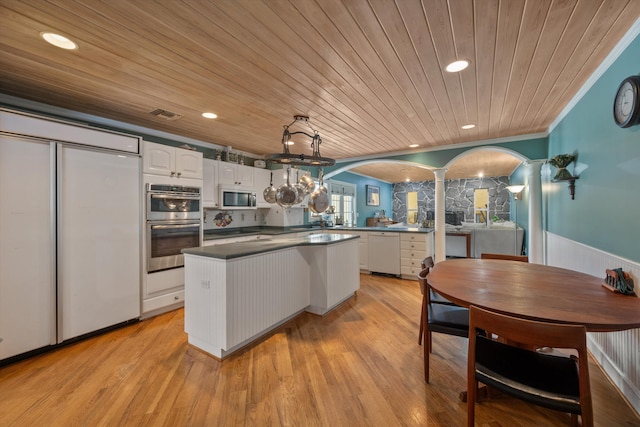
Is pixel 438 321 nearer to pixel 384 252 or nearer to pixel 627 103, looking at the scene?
pixel 627 103

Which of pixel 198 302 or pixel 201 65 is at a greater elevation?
pixel 201 65

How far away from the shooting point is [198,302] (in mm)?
2303

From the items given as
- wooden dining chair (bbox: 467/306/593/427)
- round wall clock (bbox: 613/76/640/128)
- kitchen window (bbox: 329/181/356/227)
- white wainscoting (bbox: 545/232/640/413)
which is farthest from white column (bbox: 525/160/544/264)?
kitchen window (bbox: 329/181/356/227)

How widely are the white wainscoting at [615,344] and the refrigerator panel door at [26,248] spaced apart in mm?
4344

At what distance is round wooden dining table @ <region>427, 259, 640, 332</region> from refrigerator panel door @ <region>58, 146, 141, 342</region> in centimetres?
300

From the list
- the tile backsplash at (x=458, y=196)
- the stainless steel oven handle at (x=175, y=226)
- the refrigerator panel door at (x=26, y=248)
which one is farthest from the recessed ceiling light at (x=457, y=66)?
the tile backsplash at (x=458, y=196)

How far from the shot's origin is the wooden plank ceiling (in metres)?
1.42

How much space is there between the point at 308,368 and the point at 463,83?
273 centimetres

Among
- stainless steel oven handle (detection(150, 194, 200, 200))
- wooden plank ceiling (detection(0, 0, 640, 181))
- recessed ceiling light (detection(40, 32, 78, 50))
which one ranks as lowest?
stainless steel oven handle (detection(150, 194, 200, 200))

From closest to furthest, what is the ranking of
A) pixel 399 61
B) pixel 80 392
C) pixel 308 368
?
pixel 80 392 → pixel 399 61 → pixel 308 368

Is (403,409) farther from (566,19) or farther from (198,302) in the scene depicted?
(566,19)

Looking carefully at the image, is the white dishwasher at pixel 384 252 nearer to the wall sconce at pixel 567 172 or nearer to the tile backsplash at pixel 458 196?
the wall sconce at pixel 567 172

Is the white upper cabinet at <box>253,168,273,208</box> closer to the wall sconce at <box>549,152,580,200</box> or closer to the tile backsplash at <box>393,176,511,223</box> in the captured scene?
the wall sconce at <box>549,152,580,200</box>

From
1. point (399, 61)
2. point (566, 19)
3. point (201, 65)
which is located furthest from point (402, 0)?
point (201, 65)
